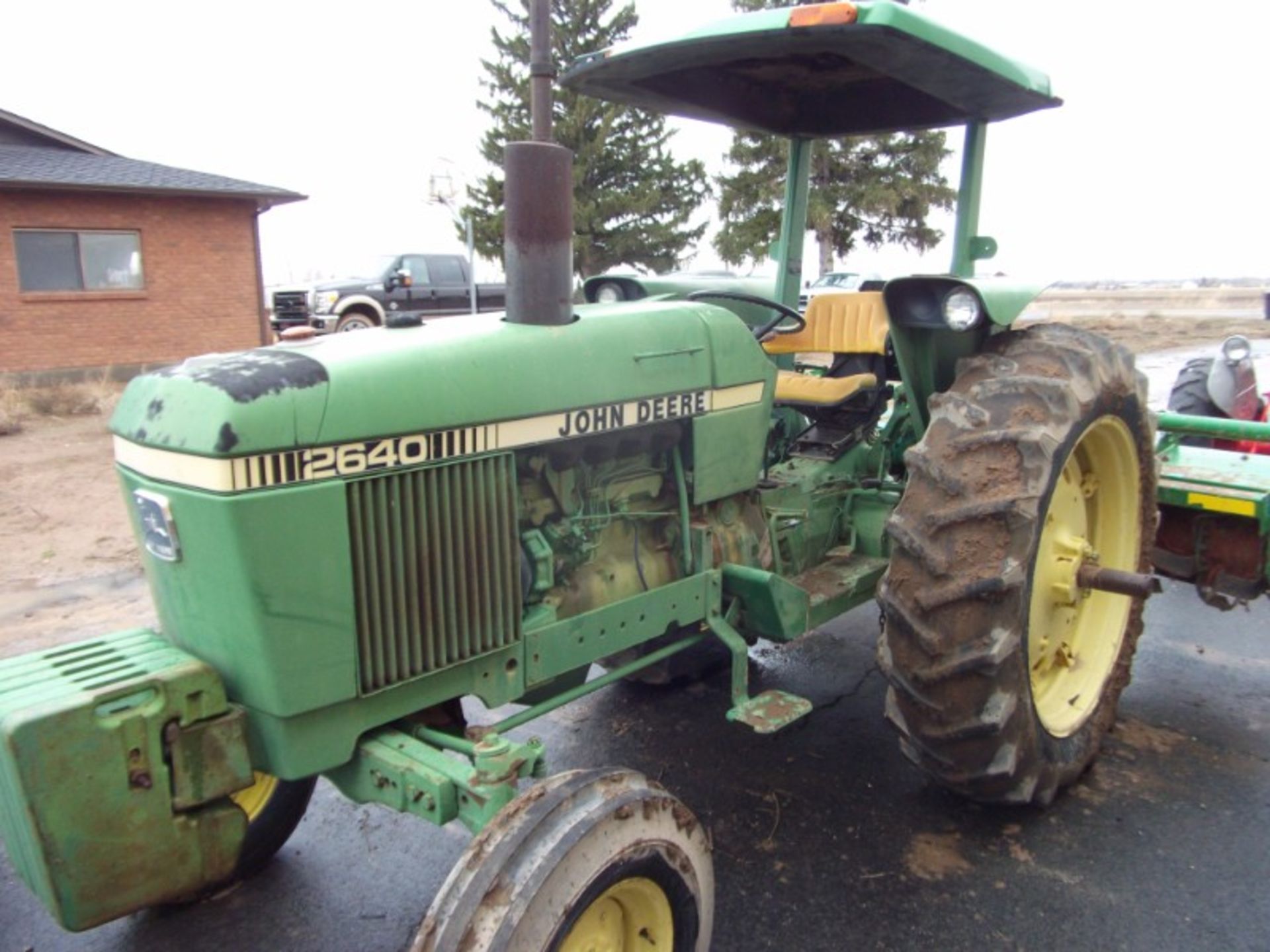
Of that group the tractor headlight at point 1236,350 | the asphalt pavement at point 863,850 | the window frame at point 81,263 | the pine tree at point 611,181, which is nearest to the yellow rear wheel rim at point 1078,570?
the asphalt pavement at point 863,850

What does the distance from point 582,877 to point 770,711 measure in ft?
3.18

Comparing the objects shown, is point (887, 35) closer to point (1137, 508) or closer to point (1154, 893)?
point (1137, 508)

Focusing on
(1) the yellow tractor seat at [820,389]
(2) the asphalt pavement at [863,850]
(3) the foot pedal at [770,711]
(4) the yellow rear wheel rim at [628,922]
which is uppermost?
(1) the yellow tractor seat at [820,389]

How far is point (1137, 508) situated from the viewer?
11.6 feet

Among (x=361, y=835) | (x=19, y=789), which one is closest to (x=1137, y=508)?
(x=361, y=835)

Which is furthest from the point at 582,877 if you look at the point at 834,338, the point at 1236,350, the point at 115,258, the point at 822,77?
the point at 115,258

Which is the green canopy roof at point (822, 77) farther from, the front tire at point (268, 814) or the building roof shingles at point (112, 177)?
the building roof shingles at point (112, 177)

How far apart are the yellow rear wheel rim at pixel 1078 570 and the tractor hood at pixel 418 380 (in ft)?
4.26

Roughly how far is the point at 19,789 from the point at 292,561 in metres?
0.61

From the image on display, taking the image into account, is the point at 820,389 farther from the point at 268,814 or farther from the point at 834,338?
the point at 268,814

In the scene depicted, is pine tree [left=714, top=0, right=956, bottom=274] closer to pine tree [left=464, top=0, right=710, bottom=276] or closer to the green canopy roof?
pine tree [left=464, top=0, right=710, bottom=276]

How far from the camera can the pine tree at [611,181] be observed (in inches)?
963

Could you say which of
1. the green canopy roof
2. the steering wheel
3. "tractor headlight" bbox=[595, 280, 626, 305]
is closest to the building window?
"tractor headlight" bbox=[595, 280, 626, 305]

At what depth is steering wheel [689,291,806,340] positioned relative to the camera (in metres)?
3.18
